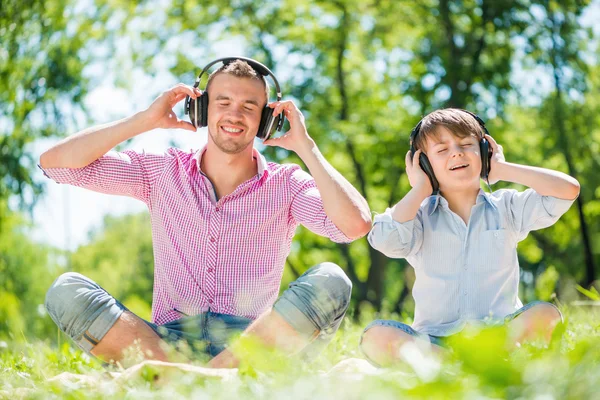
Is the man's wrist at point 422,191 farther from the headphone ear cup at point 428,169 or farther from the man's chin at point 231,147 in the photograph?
the man's chin at point 231,147

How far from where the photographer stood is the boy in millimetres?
3232

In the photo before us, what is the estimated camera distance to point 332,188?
11.0ft

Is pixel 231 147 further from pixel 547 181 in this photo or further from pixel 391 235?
pixel 547 181

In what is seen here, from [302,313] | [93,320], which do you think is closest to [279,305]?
[302,313]

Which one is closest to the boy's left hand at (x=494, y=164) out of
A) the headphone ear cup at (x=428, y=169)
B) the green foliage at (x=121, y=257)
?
the headphone ear cup at (x=428, y=169)

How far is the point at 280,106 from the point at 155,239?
3.26ft

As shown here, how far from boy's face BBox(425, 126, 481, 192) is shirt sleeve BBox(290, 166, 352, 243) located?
23.1 inches

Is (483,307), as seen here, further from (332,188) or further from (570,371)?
(570,371)

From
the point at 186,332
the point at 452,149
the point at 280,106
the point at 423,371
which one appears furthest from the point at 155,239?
the point at 423,371

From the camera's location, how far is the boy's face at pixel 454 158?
3.30 m

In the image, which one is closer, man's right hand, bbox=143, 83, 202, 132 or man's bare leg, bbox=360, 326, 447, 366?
man's bare leg, bbox=360, 326, 447, 366

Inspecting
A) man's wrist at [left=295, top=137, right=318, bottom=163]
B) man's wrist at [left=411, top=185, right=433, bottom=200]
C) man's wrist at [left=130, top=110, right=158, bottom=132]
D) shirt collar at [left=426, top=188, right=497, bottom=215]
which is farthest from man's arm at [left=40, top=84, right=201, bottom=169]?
shirt collar at [left=426, top=188, right=497, bottom=215]

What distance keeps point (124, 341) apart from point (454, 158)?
180 cm

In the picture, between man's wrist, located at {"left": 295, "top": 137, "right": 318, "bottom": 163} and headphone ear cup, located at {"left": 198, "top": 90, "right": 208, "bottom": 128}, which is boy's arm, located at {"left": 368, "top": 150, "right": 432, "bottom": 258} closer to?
man's wrist, located at {"left": 295, "top": 137, "right": 318, "bottom": 163}
